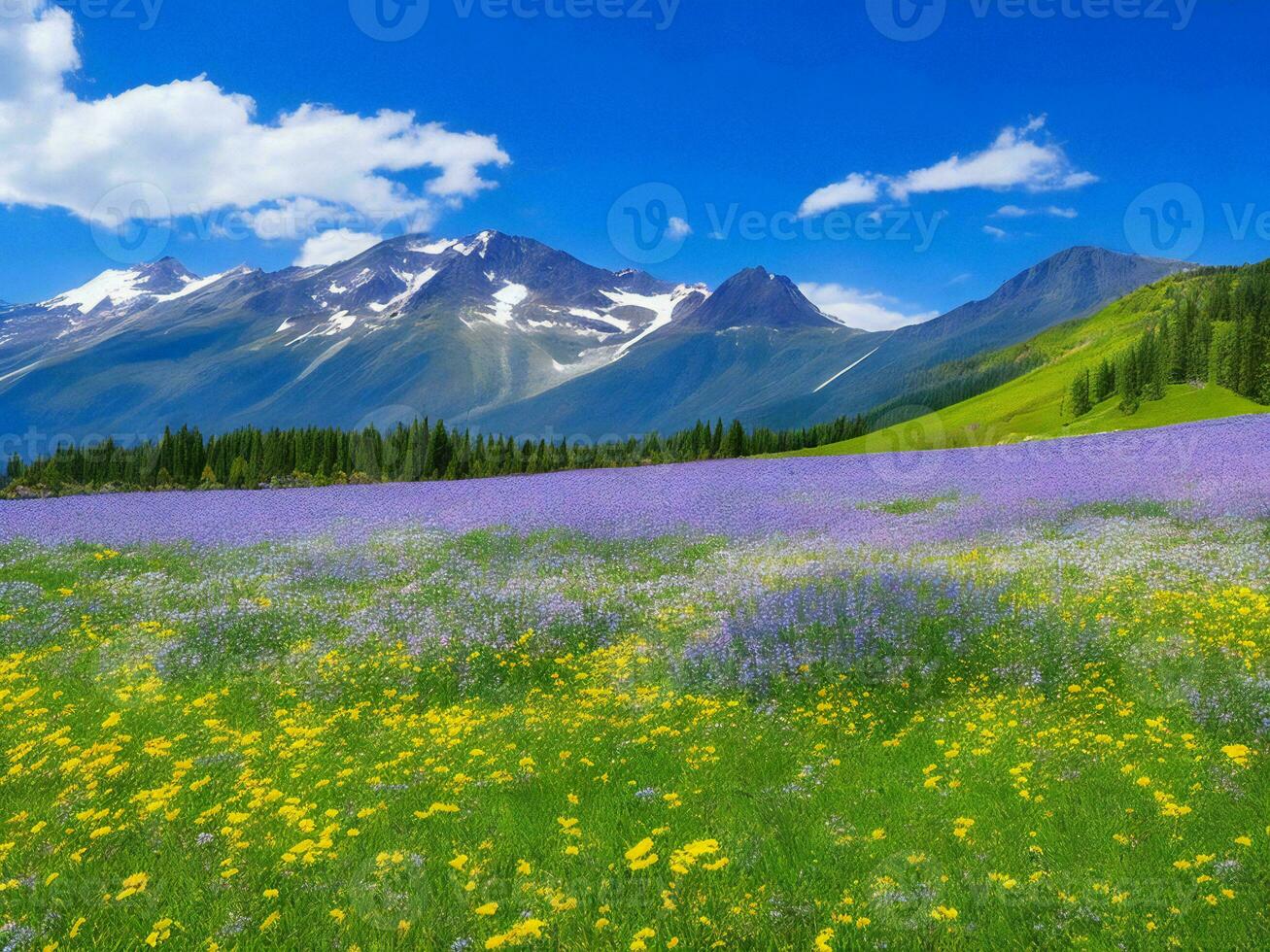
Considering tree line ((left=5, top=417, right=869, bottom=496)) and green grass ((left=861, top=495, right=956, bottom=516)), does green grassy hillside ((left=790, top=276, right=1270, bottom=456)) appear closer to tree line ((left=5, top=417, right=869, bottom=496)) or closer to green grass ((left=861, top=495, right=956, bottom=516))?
tree line ((left=5, top=417, right=869, bottom=496))

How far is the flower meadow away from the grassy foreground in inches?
1.8

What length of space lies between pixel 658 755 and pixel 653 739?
1.35 feet

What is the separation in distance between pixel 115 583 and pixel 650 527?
491 inches

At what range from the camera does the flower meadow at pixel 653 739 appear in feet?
20.8

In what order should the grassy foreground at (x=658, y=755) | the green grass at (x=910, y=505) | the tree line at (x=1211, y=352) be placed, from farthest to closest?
the tree line at (x=1211, y=352) → the green grass at (x=910, y=505) → the grassy foreground at (x=658, y=755)

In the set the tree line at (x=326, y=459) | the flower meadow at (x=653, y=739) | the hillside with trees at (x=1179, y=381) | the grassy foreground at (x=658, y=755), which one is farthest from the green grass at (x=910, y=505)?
the hillside with trees at (x=1179, y=381)

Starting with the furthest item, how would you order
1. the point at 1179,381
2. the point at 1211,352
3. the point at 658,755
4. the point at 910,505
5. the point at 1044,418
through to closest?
1. the point at 1044,418
2. the point at 1179,381
3. the point at 1211,352
4. the point at 910,505
5. the point at 658,755

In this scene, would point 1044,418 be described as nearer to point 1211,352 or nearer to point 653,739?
point 1211,352

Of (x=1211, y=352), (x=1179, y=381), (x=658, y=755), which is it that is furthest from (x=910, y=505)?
(x=1179, y=381)

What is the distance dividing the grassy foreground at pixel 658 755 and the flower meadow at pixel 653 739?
4 centimetres

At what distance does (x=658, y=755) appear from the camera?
9344 millimetres

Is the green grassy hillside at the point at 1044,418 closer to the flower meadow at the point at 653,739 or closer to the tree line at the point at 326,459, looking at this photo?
the tree line at the point at 326,459

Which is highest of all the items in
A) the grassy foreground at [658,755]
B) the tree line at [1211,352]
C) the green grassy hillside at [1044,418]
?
the tree line at [1211,352]

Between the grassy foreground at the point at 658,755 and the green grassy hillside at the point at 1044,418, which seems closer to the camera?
the grassy foreground at the point at 658,755
